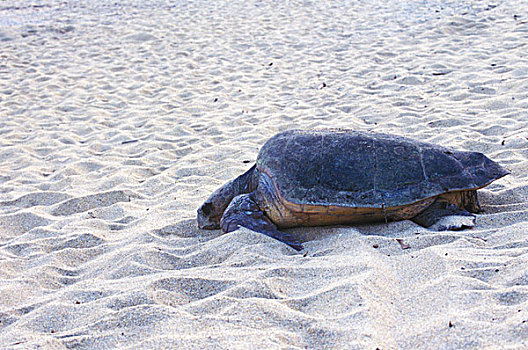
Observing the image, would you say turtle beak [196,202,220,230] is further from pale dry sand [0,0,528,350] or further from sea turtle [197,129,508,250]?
sea turtle [197,129,508,250]

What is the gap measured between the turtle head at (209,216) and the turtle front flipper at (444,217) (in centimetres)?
136

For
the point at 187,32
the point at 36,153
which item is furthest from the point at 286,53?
the point at 36,153

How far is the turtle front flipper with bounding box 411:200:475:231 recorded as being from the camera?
2953 millimetres

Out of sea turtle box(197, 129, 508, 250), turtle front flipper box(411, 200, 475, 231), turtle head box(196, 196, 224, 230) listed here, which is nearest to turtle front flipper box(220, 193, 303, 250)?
sea turtle box(197, 129, 508, 250)

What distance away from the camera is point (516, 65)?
6242mm

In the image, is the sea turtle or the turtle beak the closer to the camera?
the sea turtle

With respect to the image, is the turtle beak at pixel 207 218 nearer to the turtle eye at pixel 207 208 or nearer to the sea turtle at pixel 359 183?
the turtle eye at pixel 207 208

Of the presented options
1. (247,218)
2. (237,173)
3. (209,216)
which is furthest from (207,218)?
(237,173)

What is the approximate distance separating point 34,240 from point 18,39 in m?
8.71

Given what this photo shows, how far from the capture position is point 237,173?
460 cm

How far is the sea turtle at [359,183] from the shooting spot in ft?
9.95

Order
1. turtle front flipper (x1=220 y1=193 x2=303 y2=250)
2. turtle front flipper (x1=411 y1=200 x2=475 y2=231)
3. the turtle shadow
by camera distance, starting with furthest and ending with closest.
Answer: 1. the turtle shadow
2. turtle front flipper (x1=220 y1=193 x2=303 y2=250)
3. turtle front flipper (x1=411 y1=200 x2=475 y2=231)

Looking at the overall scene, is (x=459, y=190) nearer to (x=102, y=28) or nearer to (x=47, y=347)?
(x=47, y=347)

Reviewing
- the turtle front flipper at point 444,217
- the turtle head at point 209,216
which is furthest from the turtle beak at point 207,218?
the turtle front flipper at point 444,217
